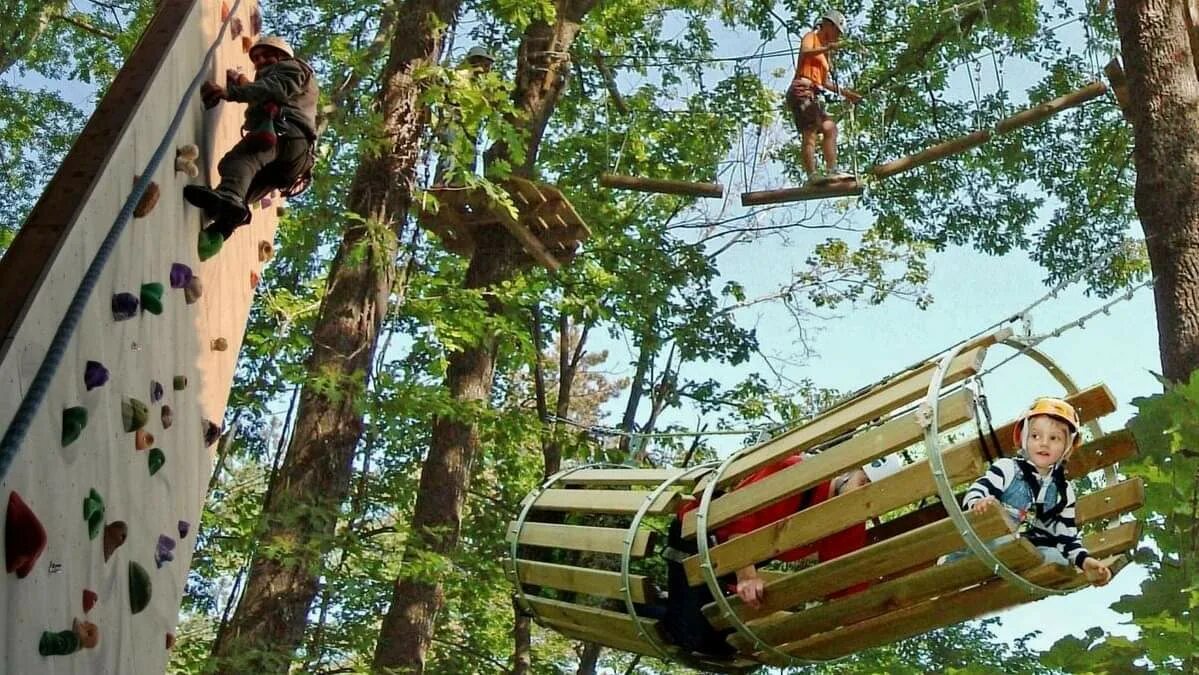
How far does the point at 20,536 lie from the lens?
2.74 meters

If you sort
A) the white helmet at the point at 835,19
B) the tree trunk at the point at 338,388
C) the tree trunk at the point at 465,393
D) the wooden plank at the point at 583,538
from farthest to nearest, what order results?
the tree trunk at the point at 465,393 < the white helmet at the point at 835,19 < the tree trunk at the point at 338,388 < the wooden plank at the point at 583,538

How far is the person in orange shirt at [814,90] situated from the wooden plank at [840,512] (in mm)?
4034

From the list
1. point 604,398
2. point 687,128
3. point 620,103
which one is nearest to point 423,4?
point 620,103

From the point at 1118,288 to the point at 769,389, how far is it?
3.86 m

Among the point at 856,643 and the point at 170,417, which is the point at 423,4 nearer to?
the point at 170,417

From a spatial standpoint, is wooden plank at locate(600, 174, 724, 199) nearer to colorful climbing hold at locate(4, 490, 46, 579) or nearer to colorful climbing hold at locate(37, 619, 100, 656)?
colorful climbing hold at locate(37, 619, 100, 656)

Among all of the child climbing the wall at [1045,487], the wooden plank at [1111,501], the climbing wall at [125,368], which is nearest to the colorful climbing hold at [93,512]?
the climbing wall at [125,368]

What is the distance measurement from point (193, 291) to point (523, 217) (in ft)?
18.7

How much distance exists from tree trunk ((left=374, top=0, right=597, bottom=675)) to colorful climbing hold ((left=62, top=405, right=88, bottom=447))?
7339mm

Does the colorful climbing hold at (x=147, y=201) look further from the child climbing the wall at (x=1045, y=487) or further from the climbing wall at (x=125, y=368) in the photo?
the child climbing the wall at (x=1045, y=487)

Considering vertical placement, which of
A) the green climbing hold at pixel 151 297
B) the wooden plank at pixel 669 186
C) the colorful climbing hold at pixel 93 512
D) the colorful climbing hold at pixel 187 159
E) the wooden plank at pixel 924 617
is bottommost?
the colorful climbing hold at pixel 93 512

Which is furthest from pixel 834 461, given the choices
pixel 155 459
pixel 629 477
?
pixel 155 459

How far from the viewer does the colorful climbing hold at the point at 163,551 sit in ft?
12.8

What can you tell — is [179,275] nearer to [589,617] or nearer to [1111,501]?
[589,617]
